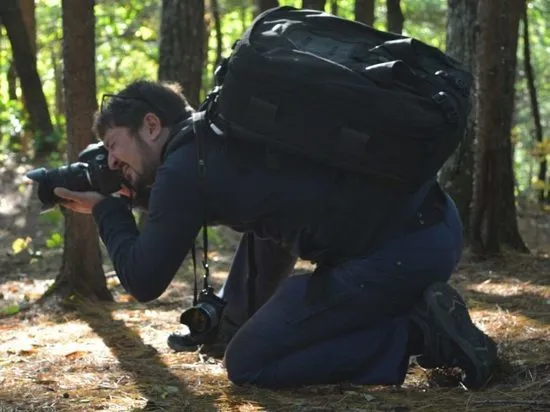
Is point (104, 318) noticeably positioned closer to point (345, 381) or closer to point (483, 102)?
point (345, 381)

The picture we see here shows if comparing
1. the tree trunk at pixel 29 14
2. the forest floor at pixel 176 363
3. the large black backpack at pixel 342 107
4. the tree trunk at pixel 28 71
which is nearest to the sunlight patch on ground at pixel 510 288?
the forest floor at pixel 176 363

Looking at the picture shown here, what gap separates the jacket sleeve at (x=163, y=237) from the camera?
9.68 feet

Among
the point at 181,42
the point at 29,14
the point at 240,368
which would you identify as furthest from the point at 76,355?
the point at 29,14

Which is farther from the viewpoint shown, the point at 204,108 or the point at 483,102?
the point at 483,102

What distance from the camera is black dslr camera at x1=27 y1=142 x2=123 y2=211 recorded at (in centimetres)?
329

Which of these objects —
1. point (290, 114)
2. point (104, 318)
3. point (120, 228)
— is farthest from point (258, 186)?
point (104, 318)

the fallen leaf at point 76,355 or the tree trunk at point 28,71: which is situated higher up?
the tree trunk at point 28,71

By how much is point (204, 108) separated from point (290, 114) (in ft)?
1.40

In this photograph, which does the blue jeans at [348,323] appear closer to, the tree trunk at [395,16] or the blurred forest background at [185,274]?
the blurred forest background at [185,274]

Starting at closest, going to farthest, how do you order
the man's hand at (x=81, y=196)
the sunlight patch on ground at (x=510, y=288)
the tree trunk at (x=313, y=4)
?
the man's hand at (x=81, y=196) < the sunlight patch on ground at (x=510, y=288) < the tree trunk at (x=313, y=4)

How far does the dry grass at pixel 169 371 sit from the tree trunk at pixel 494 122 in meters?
1.08

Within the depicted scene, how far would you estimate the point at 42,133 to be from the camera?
1222 centimetres

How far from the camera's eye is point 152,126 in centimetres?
316

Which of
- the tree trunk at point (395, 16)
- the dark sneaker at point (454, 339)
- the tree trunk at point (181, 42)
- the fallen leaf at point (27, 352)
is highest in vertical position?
the tree trunk at point (395, 16)
